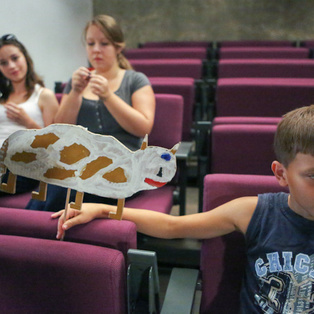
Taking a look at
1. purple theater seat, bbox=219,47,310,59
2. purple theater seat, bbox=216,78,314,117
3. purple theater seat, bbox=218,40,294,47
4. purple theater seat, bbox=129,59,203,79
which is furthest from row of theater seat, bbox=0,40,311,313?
purple theater seat, bbox=218,40,294,47

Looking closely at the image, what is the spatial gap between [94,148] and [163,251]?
73 centimetres

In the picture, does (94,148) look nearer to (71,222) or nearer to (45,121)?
(71,222)

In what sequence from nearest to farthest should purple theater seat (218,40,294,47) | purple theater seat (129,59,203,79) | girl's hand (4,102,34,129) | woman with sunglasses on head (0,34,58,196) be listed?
girl's hand (4,102,34,129), woman with sunglasses on head (0,34,58,196), purple theater seat (129,59,203,79), purple theater seat (218,40,294,47)

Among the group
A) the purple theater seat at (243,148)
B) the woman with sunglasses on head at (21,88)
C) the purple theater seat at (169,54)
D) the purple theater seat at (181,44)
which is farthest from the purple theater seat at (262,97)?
the purple theater seat at (181,44)

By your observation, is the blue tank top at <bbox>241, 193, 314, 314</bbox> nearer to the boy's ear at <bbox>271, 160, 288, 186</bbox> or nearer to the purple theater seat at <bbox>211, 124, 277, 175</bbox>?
the boy's ear at <bbox>271, 160, 288, 186</bbox>

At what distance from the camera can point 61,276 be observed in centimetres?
48

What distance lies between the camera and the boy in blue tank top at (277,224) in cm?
52

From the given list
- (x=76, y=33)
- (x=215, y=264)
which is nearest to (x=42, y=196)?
(x=215, y=264)

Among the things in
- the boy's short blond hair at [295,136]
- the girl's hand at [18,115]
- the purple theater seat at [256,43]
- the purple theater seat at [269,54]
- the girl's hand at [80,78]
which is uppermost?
the purple theater seat at [256,43]

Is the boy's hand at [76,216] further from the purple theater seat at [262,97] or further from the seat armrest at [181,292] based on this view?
the purple theater seat at [262,97]

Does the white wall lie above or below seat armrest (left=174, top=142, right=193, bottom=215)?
above

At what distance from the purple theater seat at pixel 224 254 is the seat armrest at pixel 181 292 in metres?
0.06

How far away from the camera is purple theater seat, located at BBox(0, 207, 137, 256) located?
0.50m

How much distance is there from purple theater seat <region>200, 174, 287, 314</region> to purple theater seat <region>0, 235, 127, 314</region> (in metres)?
0.21
